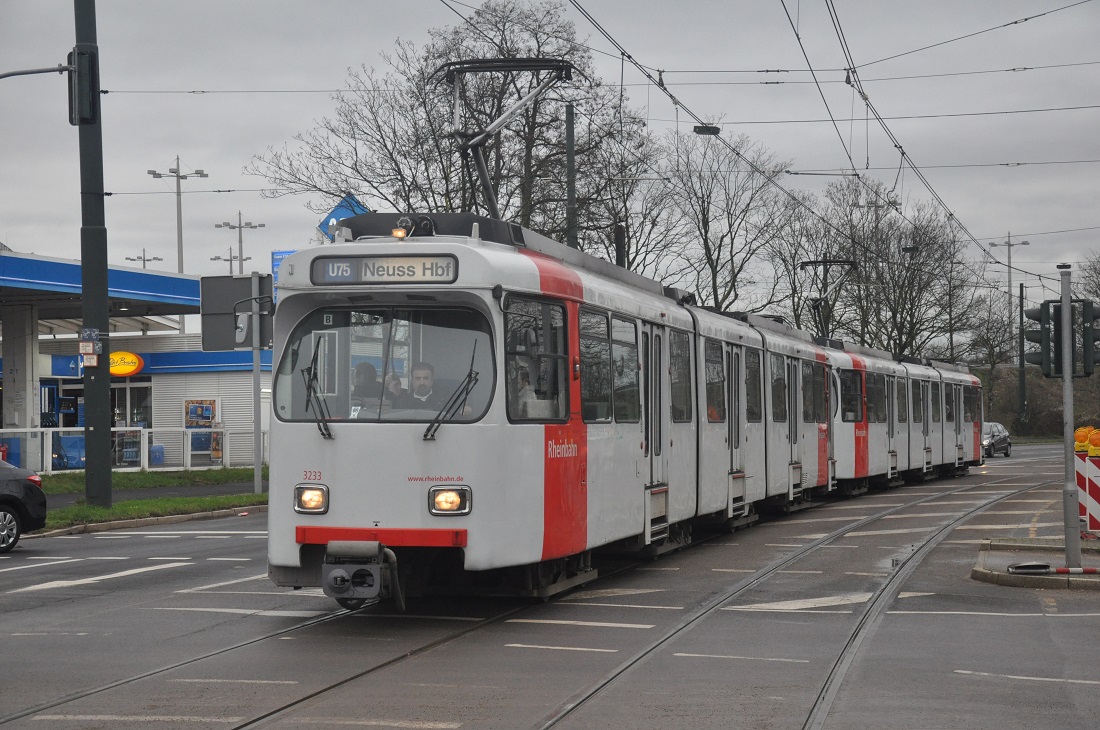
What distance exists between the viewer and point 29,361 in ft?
124

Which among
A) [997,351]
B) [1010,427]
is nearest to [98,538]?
[997,351]

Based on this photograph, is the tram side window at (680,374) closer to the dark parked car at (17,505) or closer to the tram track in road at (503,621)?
the tram track in road at (503,621)

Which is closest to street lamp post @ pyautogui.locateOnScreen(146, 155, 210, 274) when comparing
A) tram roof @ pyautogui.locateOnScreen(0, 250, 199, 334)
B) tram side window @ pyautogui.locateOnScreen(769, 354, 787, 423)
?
tram roof @ pyautogui.locateOnScreen(0, 250, 199, 334)

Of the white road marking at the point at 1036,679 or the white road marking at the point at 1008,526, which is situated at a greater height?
the white road marking at the point at 1036,679

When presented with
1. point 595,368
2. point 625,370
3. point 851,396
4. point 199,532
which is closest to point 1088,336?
point 625,370

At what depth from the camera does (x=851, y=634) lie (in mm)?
10367

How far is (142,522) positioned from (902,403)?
1751cm

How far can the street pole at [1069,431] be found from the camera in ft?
44.1

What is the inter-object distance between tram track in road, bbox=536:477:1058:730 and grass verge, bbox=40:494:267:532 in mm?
11129

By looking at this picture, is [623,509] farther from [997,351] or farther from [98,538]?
[997,351]

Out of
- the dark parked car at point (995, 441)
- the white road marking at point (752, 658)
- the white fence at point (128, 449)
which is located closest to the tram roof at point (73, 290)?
the white fence at point (128, 449)

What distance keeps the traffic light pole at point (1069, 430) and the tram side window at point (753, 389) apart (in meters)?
5.51

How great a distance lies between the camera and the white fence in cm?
3141

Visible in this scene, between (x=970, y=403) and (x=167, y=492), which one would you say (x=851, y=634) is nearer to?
(x=167, y=492)
